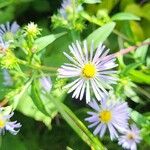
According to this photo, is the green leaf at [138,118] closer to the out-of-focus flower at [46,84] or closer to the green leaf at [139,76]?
the green leaf at [139,76]

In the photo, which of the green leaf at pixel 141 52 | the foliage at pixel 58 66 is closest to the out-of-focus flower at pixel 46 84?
the foliage at pixel 58 66

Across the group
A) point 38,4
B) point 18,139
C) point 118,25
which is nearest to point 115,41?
point 118,25

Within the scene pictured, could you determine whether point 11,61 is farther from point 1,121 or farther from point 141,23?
point 141,23

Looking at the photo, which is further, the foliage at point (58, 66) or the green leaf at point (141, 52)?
the green leaf at point (141, 52)

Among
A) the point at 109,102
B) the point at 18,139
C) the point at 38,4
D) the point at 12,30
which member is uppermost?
the point at 38,4

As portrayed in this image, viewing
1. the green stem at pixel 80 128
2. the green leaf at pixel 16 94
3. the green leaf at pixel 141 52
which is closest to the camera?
the green leaf at pixel 16 94
